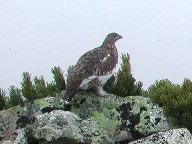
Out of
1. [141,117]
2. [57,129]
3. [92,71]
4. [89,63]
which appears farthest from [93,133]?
[89,63]

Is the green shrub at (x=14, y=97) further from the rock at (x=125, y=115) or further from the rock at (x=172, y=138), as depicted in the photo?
the rock at (x=172, y=138)

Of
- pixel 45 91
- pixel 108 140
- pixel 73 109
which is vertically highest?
pixel 45 91

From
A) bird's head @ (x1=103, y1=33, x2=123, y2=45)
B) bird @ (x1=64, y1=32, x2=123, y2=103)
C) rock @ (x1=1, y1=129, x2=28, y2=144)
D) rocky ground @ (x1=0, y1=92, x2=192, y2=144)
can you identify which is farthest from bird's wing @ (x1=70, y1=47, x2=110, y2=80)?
rock @ (x1=1, y1=129, x2=28, y2=144)

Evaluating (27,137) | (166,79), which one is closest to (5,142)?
(27,137)

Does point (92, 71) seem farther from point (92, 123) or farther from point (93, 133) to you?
point (93, 133)

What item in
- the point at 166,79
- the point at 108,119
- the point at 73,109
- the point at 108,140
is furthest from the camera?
the point at 166,79

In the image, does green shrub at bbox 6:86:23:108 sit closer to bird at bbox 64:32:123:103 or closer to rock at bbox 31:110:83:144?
bird at bbox 64:32:123:103

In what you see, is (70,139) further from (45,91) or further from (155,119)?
(45,91)
